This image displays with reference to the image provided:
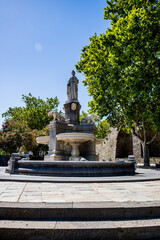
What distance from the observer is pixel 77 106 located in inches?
509

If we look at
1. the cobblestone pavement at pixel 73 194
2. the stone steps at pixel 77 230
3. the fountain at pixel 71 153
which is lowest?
the stone steps at pixel 77 230

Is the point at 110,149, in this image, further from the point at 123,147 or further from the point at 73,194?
the point at 73,194

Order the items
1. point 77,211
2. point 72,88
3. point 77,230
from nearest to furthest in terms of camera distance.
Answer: point 77,230 < point 77,211 < point 72,88

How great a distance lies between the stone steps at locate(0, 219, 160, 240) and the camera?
2.44 metres

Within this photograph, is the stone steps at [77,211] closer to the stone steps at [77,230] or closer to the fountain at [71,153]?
the stone steps at [77,230]

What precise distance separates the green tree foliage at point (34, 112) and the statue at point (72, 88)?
61.7 ft

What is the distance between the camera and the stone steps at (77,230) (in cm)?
244

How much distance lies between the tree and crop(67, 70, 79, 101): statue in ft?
11.8

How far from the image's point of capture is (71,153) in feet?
35.4

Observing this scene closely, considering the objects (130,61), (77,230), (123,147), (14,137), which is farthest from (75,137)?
(123,147)

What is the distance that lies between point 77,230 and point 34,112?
30.5 metres

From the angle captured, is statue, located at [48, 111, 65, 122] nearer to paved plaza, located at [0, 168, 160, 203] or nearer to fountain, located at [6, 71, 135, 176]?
fountain, located at [6, 71, 135, 176]

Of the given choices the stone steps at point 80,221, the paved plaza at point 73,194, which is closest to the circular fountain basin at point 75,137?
the paved plaza at point 73,194

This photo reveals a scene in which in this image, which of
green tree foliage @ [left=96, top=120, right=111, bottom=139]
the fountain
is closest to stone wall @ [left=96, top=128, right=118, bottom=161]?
green tree foliage @ [left=96, top=120, right=111, bottom=139]
